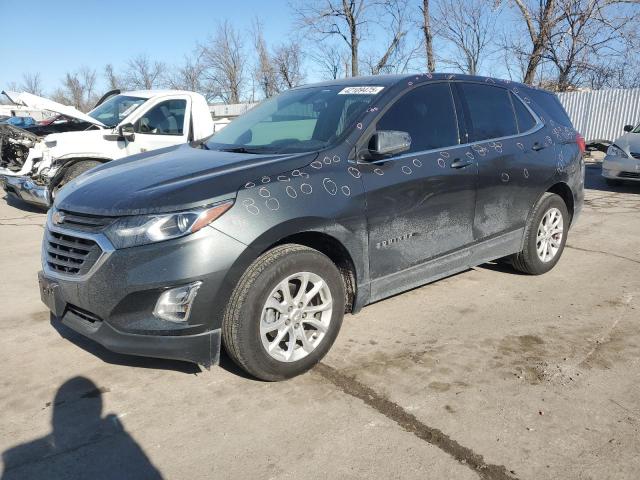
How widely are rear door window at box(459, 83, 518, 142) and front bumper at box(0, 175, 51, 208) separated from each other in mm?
6267

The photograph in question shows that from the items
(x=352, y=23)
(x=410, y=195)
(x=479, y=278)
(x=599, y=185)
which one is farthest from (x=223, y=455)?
(x=352, y=23)

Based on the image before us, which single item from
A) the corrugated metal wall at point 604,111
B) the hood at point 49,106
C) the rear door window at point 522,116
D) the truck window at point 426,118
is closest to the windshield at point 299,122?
the truck window at point 426,118

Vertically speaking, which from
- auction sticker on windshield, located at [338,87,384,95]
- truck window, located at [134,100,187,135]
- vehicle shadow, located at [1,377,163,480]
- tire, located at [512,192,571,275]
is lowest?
vehicle shadow, located at [1,377,163,480]

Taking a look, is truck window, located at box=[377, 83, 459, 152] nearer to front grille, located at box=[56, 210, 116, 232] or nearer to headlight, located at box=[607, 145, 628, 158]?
front grille, located at box=[56, 210, 116, 232]

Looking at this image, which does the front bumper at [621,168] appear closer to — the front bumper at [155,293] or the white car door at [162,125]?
the white car door at [162,125]

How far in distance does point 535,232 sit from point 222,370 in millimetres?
3081

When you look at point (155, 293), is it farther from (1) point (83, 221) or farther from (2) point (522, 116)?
(2) point (522, 116)

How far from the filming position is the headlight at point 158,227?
2682 mm

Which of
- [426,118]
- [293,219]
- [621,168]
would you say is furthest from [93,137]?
[621,168]

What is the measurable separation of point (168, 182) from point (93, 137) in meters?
5.73

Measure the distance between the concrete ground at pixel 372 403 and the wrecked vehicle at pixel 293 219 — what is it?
31 centimetres

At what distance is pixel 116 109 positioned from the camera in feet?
28.9

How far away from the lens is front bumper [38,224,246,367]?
2.66m

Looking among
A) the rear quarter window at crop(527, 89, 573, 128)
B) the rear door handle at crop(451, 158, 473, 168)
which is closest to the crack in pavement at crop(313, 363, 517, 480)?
the rear door handle at crop(451, 158, 473, 168)
